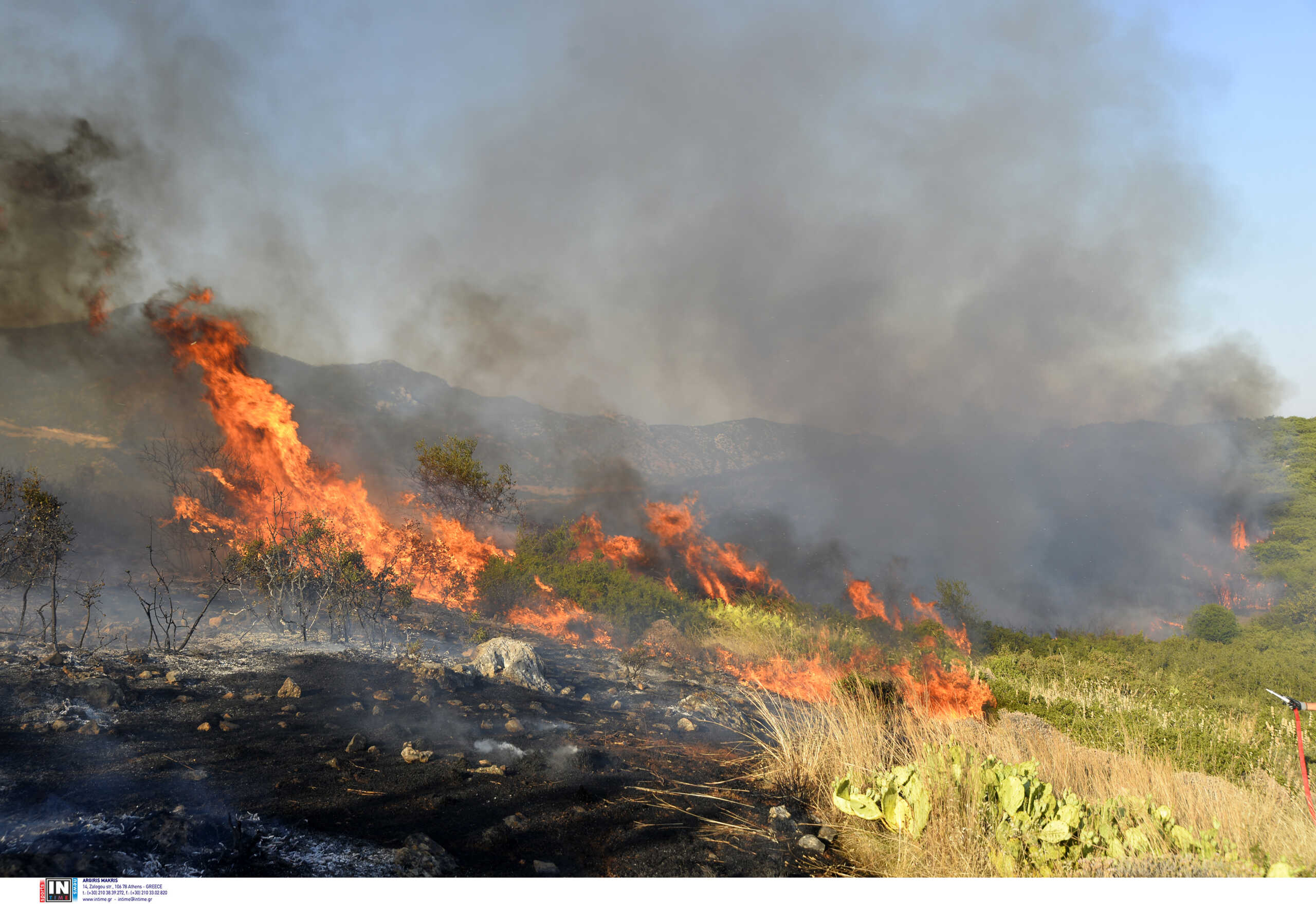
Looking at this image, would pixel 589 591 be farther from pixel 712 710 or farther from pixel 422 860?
pixel 422 860

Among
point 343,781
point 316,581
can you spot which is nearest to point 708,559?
point 316,581

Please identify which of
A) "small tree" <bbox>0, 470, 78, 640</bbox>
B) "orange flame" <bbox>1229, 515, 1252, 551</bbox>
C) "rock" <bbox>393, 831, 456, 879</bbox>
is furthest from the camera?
"orange flame" <bbox>1229, 515, 1252, 551</bbox>

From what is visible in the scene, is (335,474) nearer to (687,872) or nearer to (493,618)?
(493,618)

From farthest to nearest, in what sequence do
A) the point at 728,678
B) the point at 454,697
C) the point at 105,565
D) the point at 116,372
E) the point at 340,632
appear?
the point at 116,372 → the point at 105,565 → the point at 728,678 → the point at 340,632 → the point at 454,697

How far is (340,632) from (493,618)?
195 inches

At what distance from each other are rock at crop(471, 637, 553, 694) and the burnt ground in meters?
0.88

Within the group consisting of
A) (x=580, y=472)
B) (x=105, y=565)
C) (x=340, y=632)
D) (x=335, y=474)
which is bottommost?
(x=340, y=632)

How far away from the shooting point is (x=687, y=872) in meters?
4.34

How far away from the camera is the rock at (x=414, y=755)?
19.1 feet

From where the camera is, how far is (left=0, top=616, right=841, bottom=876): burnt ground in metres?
3.94

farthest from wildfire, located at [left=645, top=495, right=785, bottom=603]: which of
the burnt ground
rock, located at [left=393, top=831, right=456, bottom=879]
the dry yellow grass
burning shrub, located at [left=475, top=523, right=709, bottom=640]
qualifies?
rock, located at [left=393, top=831, right=456, bottom=879]

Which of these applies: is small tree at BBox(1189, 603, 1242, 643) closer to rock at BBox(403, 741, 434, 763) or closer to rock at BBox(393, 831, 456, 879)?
rock at BBox(403, 741, 434, 763)

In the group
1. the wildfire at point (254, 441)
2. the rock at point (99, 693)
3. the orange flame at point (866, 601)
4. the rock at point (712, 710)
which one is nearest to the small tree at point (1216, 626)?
the orange flame at point (866, 601)

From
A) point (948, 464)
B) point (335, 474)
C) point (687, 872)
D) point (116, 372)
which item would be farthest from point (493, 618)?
point (948, 464)
